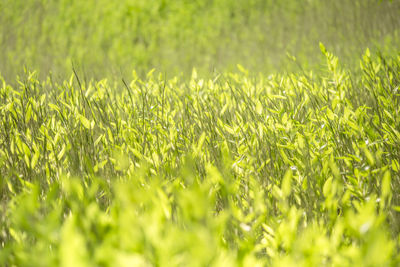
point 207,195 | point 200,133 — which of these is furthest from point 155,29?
point 207,195

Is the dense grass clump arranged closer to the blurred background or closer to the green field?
the green field

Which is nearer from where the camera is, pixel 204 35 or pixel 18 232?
pixel 18 232

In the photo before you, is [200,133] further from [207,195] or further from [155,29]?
[155,29]

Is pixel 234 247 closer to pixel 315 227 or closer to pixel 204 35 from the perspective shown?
pixel 315 227

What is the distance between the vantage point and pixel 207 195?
98cm

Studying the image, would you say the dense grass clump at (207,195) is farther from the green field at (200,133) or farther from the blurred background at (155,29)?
the blurred background at (155,29)

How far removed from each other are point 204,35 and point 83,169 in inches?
339

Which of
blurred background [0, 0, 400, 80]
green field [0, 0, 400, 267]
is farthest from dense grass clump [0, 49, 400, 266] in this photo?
blurred background [0, 0, 400, 80]

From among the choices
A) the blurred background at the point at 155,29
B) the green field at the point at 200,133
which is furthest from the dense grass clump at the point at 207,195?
the blurred background at the point at 155,29

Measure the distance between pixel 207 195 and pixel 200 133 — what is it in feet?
4.27

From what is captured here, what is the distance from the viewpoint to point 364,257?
730 mm

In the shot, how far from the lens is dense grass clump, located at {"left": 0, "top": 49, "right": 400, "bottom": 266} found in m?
0.74

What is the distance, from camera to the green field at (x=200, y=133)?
820 millimetres

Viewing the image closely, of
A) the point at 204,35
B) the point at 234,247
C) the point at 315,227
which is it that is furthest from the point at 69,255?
the point at 204,35
